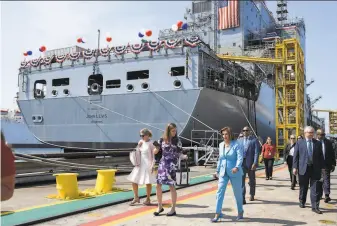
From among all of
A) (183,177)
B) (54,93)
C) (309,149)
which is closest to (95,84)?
(54,93)

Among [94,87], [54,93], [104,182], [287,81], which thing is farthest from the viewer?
[287,81]

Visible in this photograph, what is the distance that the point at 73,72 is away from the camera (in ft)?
75.7

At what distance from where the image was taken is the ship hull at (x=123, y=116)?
1970cm

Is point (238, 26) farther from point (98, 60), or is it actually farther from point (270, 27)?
point (98, 60)

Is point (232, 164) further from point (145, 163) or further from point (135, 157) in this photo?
point (135, 157)

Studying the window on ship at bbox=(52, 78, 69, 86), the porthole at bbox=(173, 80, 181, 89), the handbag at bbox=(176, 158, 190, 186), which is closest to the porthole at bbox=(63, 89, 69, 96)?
the window on ship at bbox=(52, 78, 69, 86)

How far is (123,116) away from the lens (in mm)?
21188

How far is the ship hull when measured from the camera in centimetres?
1970

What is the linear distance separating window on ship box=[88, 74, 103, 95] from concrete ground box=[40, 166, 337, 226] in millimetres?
15109

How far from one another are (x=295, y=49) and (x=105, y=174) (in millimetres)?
21949

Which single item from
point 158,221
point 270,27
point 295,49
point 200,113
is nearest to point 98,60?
point 200,113

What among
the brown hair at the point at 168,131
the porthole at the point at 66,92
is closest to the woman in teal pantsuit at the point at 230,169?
the brown hair at the point at 168,131

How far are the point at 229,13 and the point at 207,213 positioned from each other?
2953 centimetres

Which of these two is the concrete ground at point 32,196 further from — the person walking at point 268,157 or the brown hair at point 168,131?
the person walking at point 268,157
